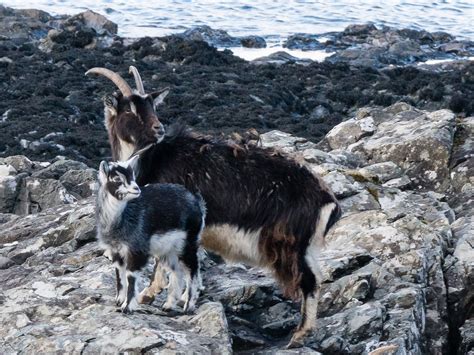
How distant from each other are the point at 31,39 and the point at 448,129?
39976 mm

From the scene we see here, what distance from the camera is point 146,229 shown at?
810cm

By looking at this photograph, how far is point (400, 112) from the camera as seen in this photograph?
16.0 m

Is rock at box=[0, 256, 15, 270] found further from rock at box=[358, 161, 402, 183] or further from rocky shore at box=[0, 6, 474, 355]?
rock at box=[358, 161, 402, 183]

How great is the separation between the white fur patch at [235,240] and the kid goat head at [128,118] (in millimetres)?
1193

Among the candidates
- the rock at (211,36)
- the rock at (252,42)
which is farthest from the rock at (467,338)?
the rock at (252,42)

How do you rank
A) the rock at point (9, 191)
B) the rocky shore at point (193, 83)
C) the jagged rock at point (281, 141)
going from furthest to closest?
1. the rocky shore at point (193, 83)
2. the rock at point (9, 191)
3. the jagged rock at point (281, 141)

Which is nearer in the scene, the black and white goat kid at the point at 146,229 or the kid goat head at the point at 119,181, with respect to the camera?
the kid goat head at the point at 119,181

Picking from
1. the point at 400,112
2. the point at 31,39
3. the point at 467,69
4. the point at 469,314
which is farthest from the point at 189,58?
the point at 469,314

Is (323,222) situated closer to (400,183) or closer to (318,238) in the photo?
(318,238)

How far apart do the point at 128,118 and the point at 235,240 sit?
5.84ft

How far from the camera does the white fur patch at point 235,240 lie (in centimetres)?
882

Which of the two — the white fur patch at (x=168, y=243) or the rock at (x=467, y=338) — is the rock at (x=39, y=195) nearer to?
the white fur patch at (x=168, y=243)

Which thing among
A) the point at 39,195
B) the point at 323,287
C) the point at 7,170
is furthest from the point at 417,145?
the point at 7,170

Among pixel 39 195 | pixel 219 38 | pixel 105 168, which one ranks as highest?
pixel 105 168
